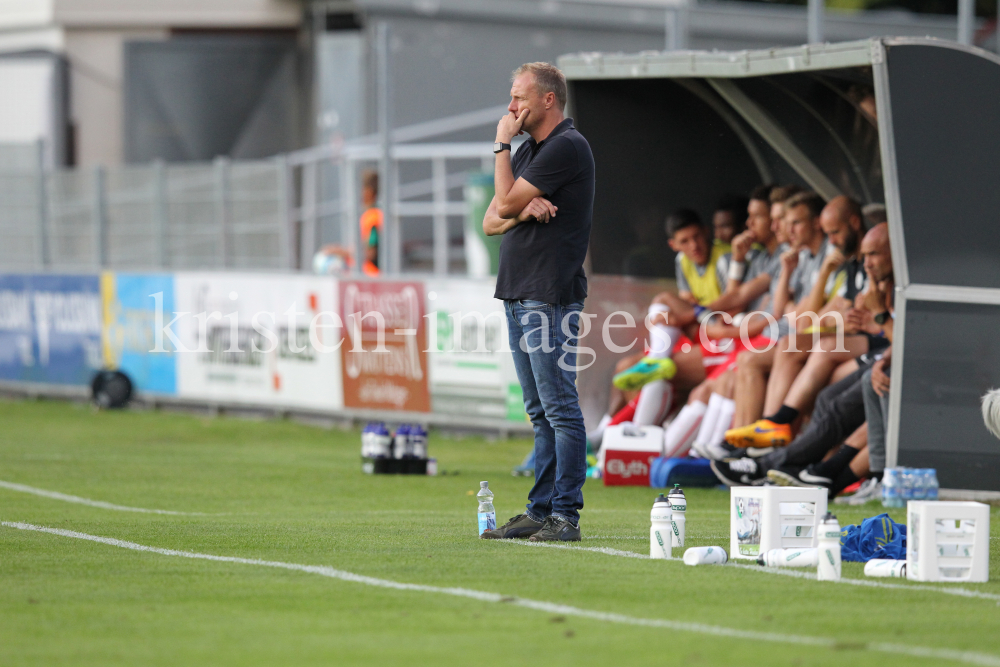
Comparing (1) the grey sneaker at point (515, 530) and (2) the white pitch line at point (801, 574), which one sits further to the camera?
(1) the grey sneaker at point (515, 530)

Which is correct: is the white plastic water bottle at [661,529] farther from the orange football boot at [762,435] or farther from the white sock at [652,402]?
the white sock at [652,402]

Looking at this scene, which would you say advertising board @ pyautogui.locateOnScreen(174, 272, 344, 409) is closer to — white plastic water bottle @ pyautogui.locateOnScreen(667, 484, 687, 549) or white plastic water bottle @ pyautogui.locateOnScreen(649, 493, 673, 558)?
white plastic water bottle @ pyautogui.locateOnScreen(667, 484, 687, 549)

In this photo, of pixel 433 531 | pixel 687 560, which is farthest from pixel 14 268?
pixel 687 560

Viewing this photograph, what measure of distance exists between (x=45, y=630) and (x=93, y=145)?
2556 cm

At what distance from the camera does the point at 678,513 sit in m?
7.06

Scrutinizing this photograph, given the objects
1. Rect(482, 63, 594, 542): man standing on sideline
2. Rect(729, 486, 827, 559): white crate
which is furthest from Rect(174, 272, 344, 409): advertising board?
Rect(729, 486, 827, 559): white crate

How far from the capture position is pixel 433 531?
7922mm

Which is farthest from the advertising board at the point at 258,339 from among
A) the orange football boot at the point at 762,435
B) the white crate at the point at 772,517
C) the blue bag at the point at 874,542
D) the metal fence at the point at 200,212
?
the blue bag at the point at 874,542

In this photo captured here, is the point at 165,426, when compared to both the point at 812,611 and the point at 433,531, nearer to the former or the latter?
the point at 433,531

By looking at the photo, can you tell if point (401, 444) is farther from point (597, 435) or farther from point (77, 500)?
point (77, 500)

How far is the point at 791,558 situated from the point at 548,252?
179cm

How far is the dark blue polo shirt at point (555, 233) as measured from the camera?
24.1 feet

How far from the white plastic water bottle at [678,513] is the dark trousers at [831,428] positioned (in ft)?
11.0

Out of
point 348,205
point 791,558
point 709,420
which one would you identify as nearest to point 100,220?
point 348,205
